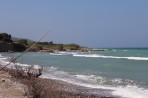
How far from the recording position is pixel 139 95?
16312 mm

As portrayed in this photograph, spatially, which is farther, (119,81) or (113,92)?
(119,81)

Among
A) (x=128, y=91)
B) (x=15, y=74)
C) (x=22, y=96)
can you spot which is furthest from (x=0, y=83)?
(x=128, y=91)

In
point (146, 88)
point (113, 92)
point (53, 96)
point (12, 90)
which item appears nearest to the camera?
point (53, 96)

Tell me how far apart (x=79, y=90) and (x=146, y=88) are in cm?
366

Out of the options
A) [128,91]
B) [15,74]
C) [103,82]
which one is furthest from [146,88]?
[15,74]

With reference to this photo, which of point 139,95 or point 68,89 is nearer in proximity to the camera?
point 139,95

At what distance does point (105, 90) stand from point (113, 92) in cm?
73

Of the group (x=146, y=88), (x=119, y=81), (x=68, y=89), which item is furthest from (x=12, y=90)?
(x=119, y=81)

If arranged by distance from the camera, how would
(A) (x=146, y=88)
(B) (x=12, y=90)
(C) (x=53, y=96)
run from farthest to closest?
(A) (x=146, y=88), (B) (x=12, y=90), (C) (x=53, y=96)

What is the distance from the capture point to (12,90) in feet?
46.4

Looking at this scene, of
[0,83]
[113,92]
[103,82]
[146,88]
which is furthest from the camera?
[103,82]

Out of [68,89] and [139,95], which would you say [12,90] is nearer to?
[68,89]

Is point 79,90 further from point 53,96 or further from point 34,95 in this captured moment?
point 34,95

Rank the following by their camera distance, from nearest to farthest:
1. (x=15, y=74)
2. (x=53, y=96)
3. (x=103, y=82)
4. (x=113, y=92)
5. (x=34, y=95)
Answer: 1. (x=34, y=95)
2. (x=53, y=96)
3. (x=113, y=92)
4. (x=15, y=74)
5. (x=103, y=82)
